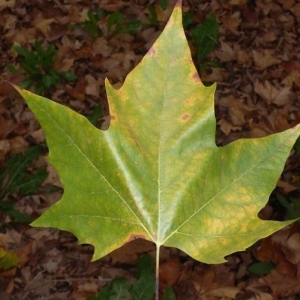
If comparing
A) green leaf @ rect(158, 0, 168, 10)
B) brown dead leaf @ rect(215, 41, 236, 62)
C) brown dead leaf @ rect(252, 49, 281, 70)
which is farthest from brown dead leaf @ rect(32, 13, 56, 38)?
brown dead leaf @ rect(252, 49, 281, 70)

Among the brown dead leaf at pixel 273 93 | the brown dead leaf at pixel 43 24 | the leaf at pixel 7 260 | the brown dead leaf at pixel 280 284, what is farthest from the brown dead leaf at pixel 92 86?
the brown dead leaf at pixel 280 284

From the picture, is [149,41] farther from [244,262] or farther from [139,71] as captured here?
[139,71]

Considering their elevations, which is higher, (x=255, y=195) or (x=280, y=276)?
(x=255, y=195)

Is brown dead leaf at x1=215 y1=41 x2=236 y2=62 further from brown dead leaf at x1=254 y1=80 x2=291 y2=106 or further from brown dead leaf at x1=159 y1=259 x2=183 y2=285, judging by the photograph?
brown dead leaf at x1=159 y1=259 x2=183 y2=285

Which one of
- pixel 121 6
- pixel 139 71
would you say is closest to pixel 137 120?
pixel 139 71

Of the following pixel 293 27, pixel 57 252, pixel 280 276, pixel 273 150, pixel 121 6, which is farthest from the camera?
pixel 121 6

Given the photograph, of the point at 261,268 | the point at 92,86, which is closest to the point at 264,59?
the point at 92,86
